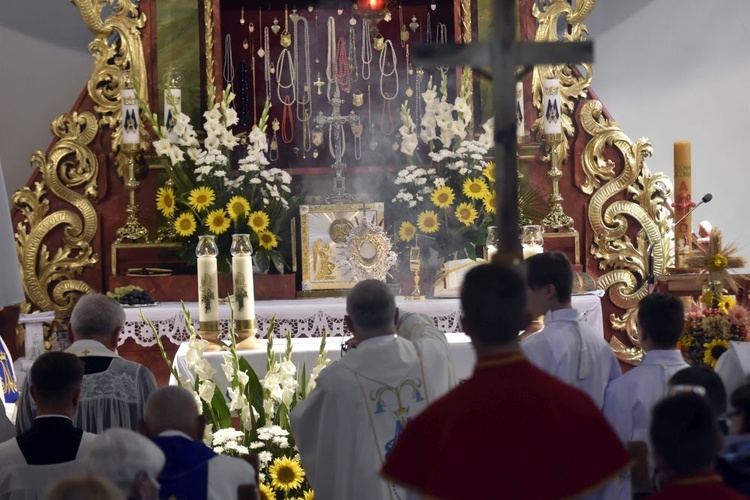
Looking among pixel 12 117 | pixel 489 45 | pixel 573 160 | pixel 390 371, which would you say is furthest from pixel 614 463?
pixel 12 117

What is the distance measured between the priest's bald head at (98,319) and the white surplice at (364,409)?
0.91 meters

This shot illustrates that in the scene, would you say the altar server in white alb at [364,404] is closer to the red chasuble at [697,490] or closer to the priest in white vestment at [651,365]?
the priest in white vestment at [651,365]

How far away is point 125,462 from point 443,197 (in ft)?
19.2

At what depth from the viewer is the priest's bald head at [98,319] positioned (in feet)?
18.4

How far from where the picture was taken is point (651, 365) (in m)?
4.93

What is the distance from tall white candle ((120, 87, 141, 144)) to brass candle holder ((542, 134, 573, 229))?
123 inches

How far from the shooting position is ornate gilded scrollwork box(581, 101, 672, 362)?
409 inches

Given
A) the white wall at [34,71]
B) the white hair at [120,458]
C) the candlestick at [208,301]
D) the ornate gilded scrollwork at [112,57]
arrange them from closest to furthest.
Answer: the white hair at [120,458] < the candlestick at [208,301] < the ornate gilded scrollwork at [112,57] < the white wall at [34,71]

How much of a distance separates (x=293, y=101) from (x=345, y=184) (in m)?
1.21

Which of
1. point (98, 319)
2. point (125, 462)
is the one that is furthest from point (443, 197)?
point (125, 462)

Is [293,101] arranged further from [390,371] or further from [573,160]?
[390,371]

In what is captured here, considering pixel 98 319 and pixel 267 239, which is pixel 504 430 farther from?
pixel 267 239

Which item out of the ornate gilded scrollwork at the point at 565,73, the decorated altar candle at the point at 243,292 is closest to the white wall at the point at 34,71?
the ornate gilded scrollwork at the point at 565,73

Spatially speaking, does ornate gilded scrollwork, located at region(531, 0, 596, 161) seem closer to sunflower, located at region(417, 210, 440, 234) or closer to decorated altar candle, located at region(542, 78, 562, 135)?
decorated altar candle, located at region(542, 78, 562, 135)
